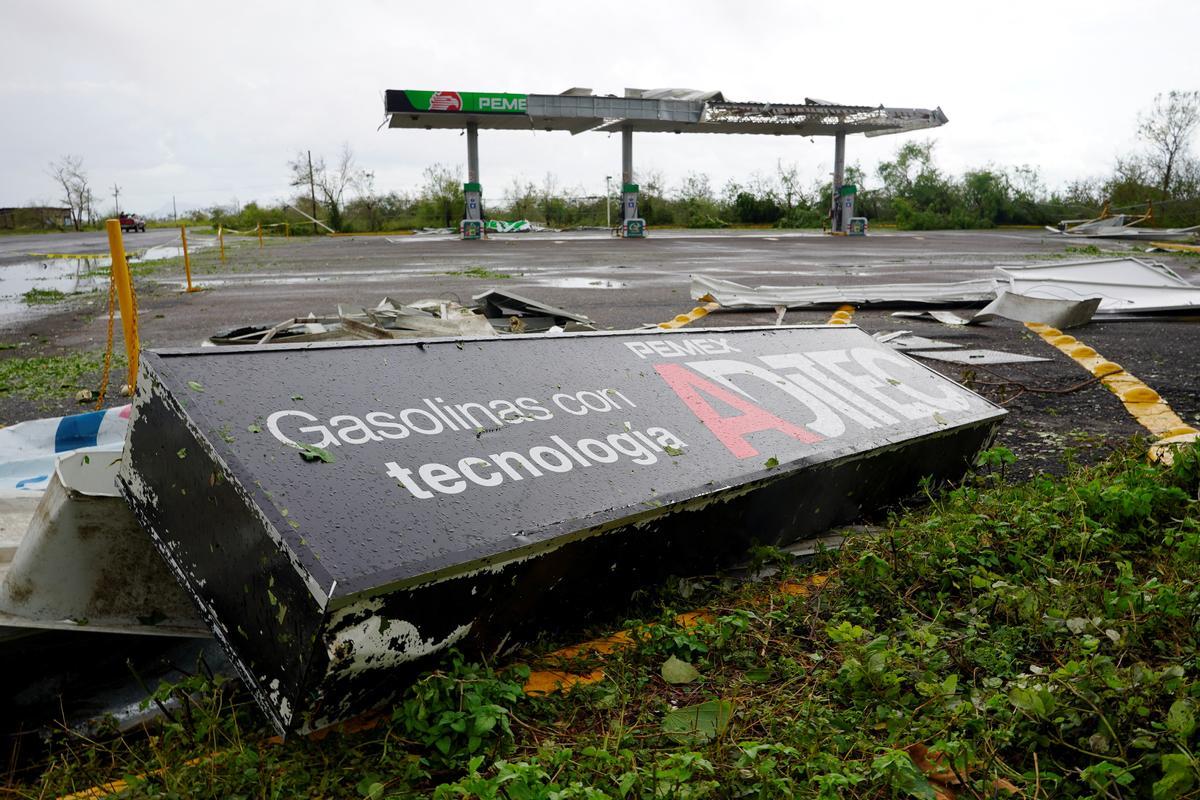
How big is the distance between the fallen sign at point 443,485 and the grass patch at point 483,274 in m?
12.9

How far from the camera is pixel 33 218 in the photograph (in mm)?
61406

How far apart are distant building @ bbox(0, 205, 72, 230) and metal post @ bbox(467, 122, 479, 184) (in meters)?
40.2

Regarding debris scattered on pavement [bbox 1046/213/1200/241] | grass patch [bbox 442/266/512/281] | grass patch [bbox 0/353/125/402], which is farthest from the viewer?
debris scattered on pavement [bbox 1046/213/1200/241]

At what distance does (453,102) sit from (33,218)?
44.8 m

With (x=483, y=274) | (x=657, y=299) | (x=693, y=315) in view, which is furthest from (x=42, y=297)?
(x=693, y=315)

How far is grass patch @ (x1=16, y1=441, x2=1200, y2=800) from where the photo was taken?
1.76 metres

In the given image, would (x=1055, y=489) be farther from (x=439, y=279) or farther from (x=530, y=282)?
(x=439, y=279)

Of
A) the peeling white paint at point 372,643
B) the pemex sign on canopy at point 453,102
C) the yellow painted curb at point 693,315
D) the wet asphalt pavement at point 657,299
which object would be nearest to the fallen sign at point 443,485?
the peeling white paint at point 372,643

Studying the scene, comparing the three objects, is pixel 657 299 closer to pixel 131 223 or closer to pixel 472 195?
pixel 472 195

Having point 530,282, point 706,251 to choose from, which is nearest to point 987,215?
point 706,251

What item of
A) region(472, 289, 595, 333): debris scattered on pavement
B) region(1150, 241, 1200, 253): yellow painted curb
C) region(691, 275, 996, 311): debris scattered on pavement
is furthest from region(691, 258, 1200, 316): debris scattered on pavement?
region(1150, 241, 1200, 253): yellow painted curb

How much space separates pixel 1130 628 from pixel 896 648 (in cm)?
61

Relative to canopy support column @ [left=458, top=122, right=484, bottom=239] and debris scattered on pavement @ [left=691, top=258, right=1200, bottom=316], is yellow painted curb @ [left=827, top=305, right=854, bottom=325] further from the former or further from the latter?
canopy support column @ [left=458, top=122, right=484, bottom=239]

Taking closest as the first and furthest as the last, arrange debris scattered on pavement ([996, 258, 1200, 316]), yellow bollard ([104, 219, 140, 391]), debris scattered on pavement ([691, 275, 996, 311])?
1. yellow bollard ([104, 219, 140, 391])
2. debris scattered on pavement ([996, 258, 1200, 316])
3. debris scattered on pavement ([691, 275, 996, 311])
